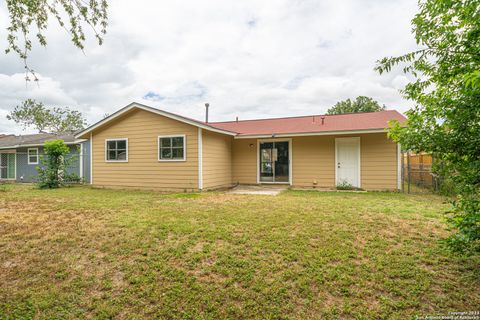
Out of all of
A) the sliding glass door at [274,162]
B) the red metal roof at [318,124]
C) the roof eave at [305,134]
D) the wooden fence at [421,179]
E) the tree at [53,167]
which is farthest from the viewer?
the tree at [53,167]

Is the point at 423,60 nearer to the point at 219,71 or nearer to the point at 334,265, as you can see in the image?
the point at 334,265

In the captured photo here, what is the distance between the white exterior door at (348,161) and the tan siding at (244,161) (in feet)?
11.8

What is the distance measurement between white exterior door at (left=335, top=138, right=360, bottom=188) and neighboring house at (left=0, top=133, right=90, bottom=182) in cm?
1302

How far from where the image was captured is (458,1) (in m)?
2.20

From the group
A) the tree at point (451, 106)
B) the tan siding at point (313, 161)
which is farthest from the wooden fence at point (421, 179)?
the tree at point (451, 106)

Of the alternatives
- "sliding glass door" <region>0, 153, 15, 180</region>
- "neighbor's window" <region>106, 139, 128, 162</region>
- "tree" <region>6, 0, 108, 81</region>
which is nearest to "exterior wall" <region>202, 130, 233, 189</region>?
"neighbor's window" <region>106, 139, 128, 162</region>

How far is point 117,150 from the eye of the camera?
10734mm

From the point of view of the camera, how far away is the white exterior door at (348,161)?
9984mm

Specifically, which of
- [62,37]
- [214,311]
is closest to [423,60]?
[214,311]

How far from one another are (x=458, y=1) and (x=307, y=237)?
3190 mm

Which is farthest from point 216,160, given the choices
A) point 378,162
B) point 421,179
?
point 421,179

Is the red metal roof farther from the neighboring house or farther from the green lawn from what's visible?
the neighboring house

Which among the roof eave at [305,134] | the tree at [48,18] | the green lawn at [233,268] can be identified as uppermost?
the tree at [48,18]

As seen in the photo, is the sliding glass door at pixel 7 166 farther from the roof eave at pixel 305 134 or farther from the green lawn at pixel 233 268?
the roof eave at pixel 305 134
